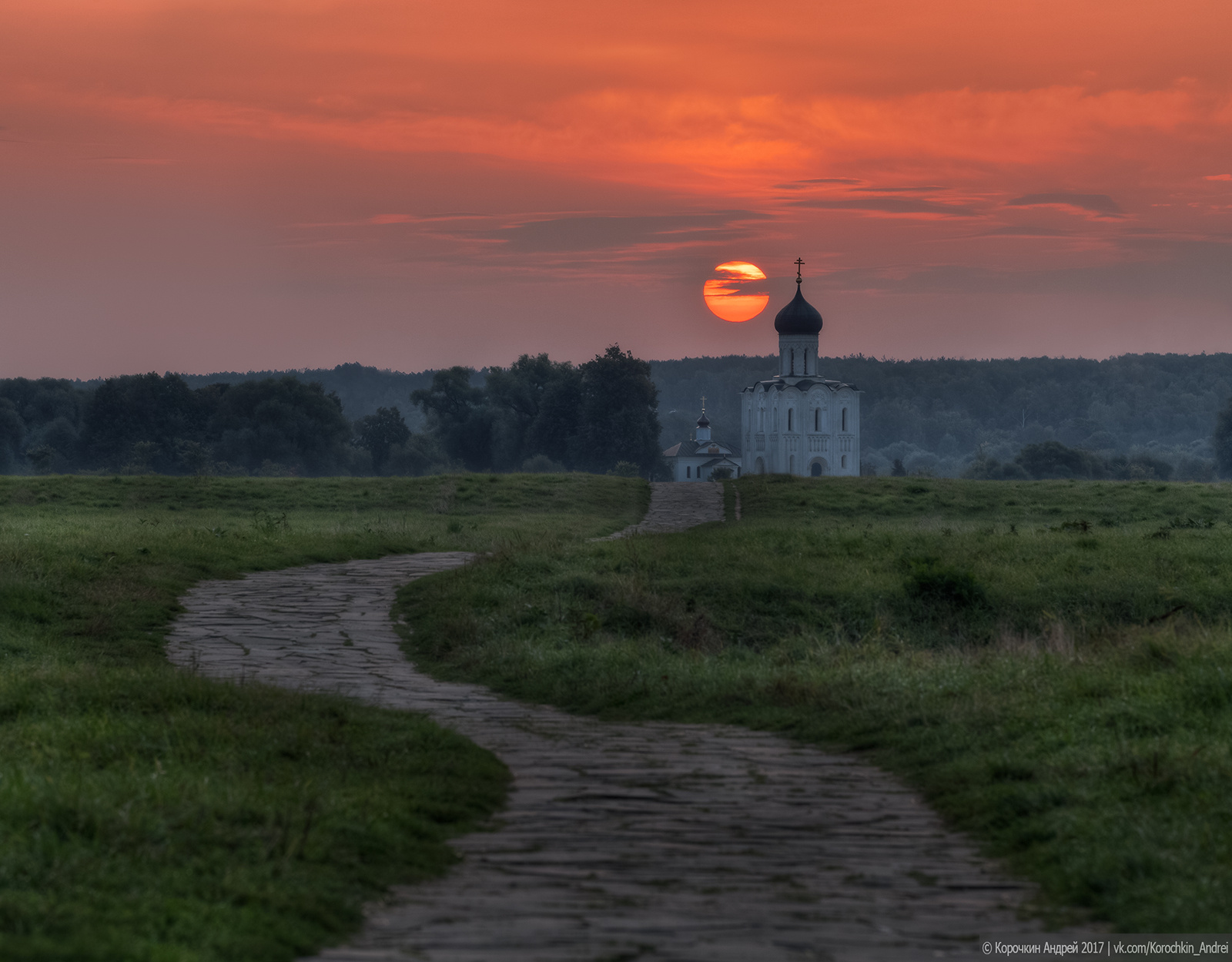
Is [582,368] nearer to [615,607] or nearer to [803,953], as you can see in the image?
[615,607]

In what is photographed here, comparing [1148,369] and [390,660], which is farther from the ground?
[1148,369]

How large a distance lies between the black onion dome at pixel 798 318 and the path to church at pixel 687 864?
Answer: 287 feet

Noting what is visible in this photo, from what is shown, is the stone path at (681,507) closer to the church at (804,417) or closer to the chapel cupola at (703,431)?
the church at (804,417)

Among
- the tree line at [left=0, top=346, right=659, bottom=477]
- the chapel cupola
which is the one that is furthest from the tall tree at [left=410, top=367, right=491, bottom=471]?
the chapel cupola

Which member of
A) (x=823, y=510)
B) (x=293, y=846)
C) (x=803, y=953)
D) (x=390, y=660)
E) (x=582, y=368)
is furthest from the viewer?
(x=582, y=368)

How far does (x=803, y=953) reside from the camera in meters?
4.42

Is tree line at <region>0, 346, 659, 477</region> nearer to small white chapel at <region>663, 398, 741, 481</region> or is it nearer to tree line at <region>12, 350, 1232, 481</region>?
tree line at <region>12, 350, 1232, 481</region>

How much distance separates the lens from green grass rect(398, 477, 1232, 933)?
6.01 m

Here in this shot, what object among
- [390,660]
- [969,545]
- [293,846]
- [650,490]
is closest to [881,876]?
[293,846]

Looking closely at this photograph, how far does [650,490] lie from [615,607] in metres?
30.2

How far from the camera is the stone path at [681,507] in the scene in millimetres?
33406

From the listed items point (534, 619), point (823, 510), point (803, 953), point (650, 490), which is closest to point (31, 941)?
point (803, 953)

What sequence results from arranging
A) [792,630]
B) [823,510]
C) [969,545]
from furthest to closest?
1. [823,510]
2. [969,545]
3. [792,630]

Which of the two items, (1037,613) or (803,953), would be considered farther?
(1037,613)
